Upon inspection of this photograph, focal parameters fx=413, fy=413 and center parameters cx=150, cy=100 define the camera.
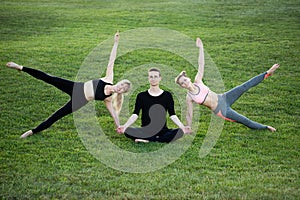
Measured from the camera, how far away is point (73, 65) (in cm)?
1305

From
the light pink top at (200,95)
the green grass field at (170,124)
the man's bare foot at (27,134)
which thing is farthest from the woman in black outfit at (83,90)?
the light pink top at (200,95)

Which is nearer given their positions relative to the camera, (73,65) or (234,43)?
(73,65)

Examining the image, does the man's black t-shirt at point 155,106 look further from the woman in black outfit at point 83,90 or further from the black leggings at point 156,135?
the woman in black outfit at point 83,90

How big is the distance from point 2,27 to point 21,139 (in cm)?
1162

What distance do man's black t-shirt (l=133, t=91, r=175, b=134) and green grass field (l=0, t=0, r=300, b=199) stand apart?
1.82 feet

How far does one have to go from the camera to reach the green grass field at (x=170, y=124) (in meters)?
6.08

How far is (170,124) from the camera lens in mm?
8898

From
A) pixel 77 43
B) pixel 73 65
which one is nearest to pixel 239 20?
pixel 77 43

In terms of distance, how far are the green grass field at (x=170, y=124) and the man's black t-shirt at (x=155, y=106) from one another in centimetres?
56

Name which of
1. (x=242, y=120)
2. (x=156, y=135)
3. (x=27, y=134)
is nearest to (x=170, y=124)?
(x=156, y=135)

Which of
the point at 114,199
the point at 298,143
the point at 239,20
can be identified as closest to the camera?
the point at 114,199

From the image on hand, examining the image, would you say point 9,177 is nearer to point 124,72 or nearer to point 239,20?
point 124,72

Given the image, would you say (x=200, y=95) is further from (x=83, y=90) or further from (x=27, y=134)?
(x=27, y=134)

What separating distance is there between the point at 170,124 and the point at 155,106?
1115 mm
